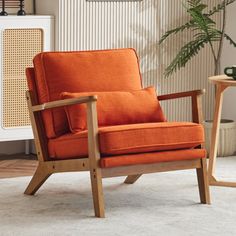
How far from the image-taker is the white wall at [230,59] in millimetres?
6547

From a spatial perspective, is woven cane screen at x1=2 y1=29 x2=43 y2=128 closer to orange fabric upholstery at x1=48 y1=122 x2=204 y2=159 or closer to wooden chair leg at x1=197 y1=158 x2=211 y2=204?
orange fabric upholstery at x1=48 y1=122 x2=204 y2=159

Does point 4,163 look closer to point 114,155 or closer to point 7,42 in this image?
→ point 7,42

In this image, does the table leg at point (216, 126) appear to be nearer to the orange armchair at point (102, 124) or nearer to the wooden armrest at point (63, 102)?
the orange armchair at point (102, 124)

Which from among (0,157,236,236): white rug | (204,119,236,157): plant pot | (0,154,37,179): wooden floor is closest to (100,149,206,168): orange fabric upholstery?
(0,157,236,236): white rug

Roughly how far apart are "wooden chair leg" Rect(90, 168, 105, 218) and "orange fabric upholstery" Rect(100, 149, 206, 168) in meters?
0.06

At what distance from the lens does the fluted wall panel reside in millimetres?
5977

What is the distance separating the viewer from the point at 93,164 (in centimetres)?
419

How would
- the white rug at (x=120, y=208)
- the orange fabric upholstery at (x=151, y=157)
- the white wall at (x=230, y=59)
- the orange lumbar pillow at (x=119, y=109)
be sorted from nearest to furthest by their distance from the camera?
1. the white rug at (x=120, y=208)
2. the orange fabric upholstery at (x=151, y=157)
3. the orange lumbar pillow at (x=119, y=109)
4. the white wall at (x=230, y=59)

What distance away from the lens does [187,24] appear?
6254mm

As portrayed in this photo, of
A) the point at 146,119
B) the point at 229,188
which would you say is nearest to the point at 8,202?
the point at 146,119

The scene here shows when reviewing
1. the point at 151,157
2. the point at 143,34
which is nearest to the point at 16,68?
the point at 143,34

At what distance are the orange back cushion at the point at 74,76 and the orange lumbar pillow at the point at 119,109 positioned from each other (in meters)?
0.09

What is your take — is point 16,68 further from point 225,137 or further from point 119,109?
point 225,137

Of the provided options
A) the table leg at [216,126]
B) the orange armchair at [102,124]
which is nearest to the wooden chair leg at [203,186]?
the orange armchair at [102,124]
